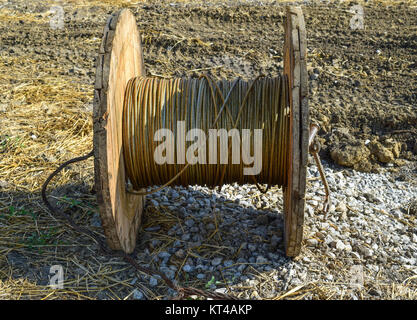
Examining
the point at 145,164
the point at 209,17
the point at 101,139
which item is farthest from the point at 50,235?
the point at 209,17

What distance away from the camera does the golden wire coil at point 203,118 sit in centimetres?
323

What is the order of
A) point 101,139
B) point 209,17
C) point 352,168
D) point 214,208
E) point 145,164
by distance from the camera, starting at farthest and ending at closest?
point 209,17 < point 352,168 < point 214,208 < point 145,164 < point 101,139

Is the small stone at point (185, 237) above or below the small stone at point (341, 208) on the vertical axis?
below

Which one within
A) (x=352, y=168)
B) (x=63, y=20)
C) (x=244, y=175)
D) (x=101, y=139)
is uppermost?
(x=63, y=20)

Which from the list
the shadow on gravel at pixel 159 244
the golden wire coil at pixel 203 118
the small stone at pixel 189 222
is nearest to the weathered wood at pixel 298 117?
the golden wire coil at pixel 203 118

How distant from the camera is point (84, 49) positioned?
707 centimetres

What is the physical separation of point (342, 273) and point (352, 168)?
158 cm

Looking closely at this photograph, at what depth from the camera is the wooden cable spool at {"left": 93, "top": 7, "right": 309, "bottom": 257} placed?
107 inches

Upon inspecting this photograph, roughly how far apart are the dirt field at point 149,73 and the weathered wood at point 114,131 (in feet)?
1.22

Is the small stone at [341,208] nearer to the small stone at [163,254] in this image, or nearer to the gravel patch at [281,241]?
the gravel patch at [281,241]

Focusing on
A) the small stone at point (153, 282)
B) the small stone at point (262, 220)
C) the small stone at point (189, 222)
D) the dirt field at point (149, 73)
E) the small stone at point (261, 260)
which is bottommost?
the small stone at point (153, 282)

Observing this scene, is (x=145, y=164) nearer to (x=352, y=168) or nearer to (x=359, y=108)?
(x=352, y=168)

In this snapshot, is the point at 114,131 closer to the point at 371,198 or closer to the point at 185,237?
the point at 185,237

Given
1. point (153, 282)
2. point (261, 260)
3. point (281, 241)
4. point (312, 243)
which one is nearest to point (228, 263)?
point (261, 260)
